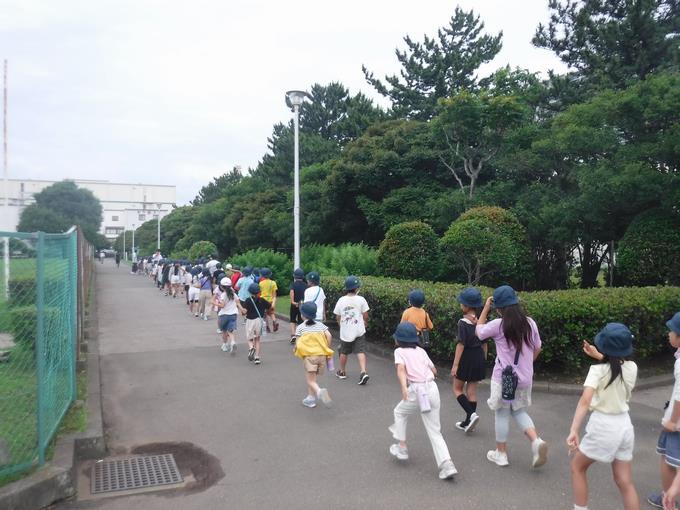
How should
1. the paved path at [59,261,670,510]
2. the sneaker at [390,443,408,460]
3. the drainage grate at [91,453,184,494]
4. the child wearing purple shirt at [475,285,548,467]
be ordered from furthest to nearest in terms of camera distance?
the sneaker at [390,443,408,460]
the child wearing purple shirt at [475,285,548,467]
the drainage grate at [91,453,184,494]
the paved path at [59,261,670,510]

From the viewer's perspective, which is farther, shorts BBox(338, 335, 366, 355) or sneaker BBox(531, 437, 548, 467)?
shorts BBox(338, 335, 366, 355)

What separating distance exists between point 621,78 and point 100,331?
16254mm

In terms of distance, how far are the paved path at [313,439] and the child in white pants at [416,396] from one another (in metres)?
0.17

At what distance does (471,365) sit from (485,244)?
7.46 metres

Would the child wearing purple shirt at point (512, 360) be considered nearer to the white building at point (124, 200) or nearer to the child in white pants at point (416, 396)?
the child in white pants at point (416, 396)

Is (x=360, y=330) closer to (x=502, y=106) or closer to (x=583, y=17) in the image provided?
(x=502, y=106)

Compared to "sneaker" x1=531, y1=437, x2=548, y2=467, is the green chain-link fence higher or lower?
higher

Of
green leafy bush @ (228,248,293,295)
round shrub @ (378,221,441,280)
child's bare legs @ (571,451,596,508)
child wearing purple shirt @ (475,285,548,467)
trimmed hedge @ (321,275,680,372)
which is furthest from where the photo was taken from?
green leafy bush @ (228,248,293,295)

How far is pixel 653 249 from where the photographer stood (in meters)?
10.7

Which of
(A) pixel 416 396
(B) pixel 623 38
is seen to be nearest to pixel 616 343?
(A) pixel 416 396

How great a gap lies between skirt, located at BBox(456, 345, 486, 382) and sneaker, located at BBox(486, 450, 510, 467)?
0.79 m

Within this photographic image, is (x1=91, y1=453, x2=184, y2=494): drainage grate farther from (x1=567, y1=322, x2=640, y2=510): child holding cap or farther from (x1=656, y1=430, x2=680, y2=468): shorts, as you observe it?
(x1=656, y1=430, x2=680, y2=468): shorts

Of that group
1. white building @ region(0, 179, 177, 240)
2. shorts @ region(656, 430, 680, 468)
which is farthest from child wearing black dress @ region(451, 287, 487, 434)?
white building @ region(0, 179, 177, 240)

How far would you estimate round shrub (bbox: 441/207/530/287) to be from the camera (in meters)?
12.4
